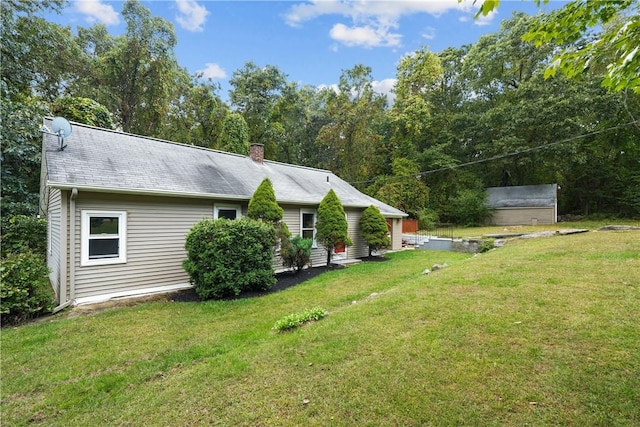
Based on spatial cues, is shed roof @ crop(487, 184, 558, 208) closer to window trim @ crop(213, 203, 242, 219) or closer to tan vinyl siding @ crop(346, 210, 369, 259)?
tan vinyl siding @ crop(346, 210, 369, 259)

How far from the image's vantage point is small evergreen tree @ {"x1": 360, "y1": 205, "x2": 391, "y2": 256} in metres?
12.5

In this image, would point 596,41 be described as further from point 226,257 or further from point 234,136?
point 234,136

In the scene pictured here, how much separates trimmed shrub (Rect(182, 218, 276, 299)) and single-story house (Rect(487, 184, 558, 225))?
25.1 meters

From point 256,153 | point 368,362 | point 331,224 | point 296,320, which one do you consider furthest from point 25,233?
point 368,362

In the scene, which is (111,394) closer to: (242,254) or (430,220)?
(242,254)

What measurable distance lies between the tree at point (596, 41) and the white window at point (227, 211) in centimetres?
799

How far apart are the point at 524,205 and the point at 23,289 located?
97.3 feet

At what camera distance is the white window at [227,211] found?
8.81 m

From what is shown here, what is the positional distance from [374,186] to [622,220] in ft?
62.3

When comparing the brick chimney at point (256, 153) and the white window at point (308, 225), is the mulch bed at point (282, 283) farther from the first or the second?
the brick chimney at point (256, 153)

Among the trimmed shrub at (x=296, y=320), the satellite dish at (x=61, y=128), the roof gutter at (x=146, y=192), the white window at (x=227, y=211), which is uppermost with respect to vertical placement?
the satellite dish at (x=61, y=128)

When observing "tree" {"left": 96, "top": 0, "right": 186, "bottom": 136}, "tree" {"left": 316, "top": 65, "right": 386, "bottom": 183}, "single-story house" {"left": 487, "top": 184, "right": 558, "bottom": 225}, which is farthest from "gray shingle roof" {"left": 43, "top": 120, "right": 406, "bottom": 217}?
"single-story house" {"left": 487, "top": 184, "right": 558, "bottom": 225}

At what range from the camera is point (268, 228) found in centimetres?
751

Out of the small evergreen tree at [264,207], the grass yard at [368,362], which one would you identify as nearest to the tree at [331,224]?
the small evergreen tree at [264,207]
